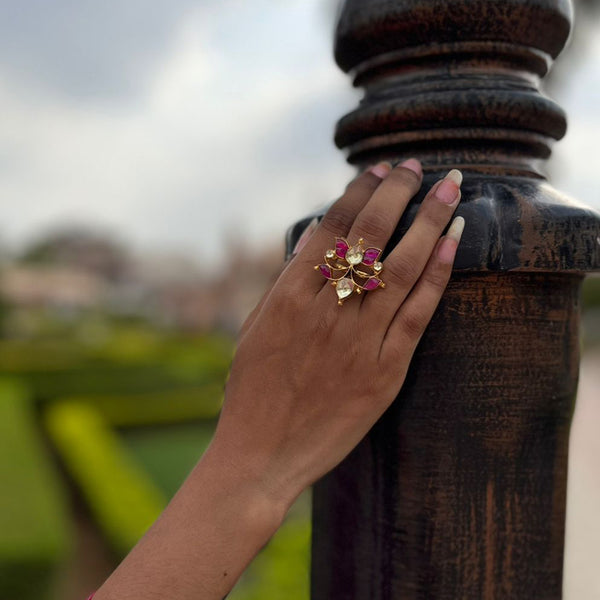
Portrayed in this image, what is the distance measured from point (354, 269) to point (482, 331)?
0.57ft

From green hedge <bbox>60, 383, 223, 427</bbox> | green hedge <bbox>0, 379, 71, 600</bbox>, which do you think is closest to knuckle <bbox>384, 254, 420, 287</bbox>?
green hedge <bbox>0, 379, 71, 600</bbox>

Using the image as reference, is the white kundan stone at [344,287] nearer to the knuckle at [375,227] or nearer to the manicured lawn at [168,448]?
the knuckle at [375,227]

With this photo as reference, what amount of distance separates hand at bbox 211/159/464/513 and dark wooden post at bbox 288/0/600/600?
0.03 m

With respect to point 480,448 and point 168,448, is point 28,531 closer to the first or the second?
point 168,448

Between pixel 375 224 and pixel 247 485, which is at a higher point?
pixel 375 224

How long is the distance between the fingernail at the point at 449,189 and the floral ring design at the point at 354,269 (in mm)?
98

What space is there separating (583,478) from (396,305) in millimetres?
7527

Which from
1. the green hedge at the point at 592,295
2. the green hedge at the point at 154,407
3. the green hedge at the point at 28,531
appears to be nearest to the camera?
the green hedge at the point at 28,531

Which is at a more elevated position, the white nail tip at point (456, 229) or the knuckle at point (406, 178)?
the knuckle at point (406, 178)

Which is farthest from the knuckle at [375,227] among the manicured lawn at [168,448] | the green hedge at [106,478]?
the manicured lawn at [168,448]

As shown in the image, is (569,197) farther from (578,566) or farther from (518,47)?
(578,566)

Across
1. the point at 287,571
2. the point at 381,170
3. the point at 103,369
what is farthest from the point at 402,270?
the point at 103,369

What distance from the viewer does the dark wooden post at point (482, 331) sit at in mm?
772

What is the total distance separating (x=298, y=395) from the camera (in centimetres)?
76
